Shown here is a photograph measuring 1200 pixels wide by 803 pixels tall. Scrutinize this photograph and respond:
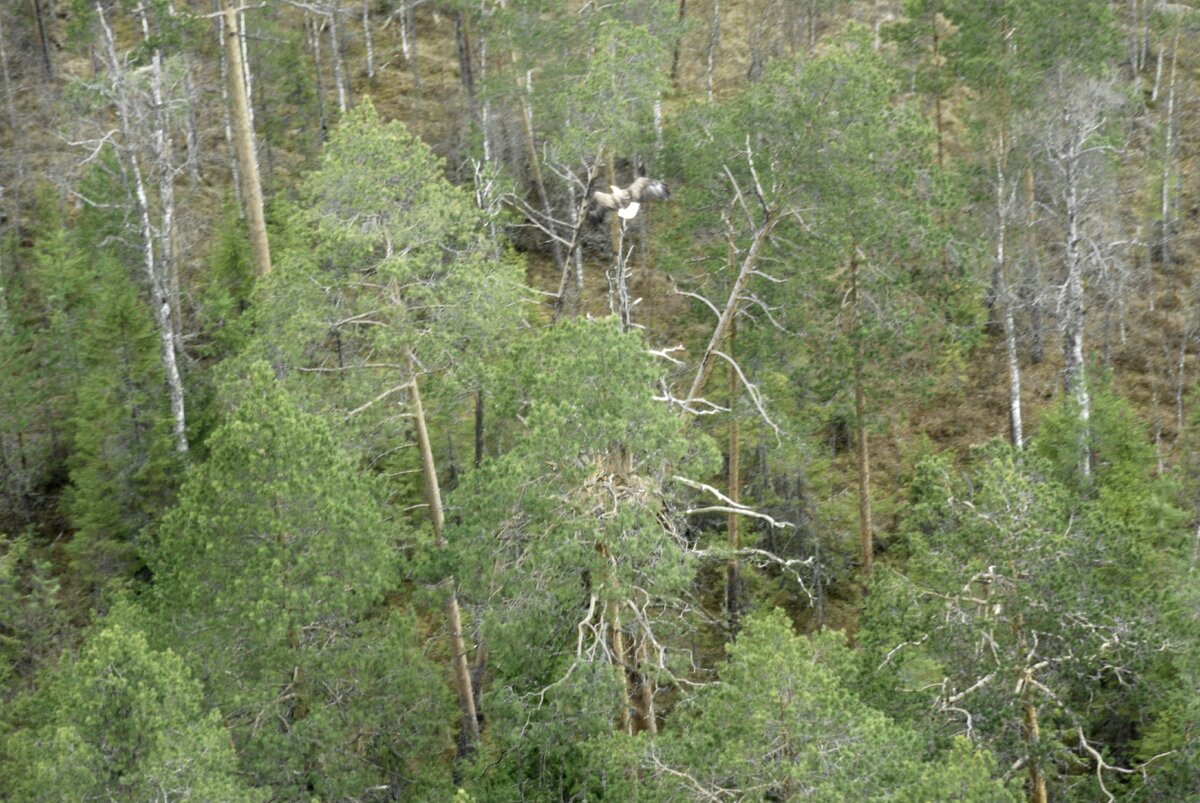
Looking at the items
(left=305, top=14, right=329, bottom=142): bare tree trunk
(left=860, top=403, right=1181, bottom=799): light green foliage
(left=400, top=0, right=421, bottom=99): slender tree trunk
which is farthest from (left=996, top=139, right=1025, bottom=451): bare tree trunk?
(left=400, top=0, right=421, bottom=99): slender tree trunk

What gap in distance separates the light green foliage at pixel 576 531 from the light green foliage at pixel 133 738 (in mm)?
3126

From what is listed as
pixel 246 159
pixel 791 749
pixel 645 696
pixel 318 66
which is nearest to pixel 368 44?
pixel 318 66

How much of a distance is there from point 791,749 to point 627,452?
371 cm

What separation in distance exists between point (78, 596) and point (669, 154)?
1349 cm

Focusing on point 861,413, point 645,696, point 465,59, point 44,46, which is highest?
point 465,59

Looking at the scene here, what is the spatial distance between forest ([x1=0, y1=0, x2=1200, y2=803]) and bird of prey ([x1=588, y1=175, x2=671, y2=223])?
0.27ft

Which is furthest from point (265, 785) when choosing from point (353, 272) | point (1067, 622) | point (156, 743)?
point (1067, 622)

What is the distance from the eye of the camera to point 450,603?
1867 centimetres

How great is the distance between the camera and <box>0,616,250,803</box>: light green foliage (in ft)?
46.6

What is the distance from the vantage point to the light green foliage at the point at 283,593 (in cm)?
1596

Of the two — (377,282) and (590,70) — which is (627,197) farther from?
(377,282)

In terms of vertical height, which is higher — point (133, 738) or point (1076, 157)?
point (1076, 157)

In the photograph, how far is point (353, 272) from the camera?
17.5 meters

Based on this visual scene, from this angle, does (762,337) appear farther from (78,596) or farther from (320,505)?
(78,596)
